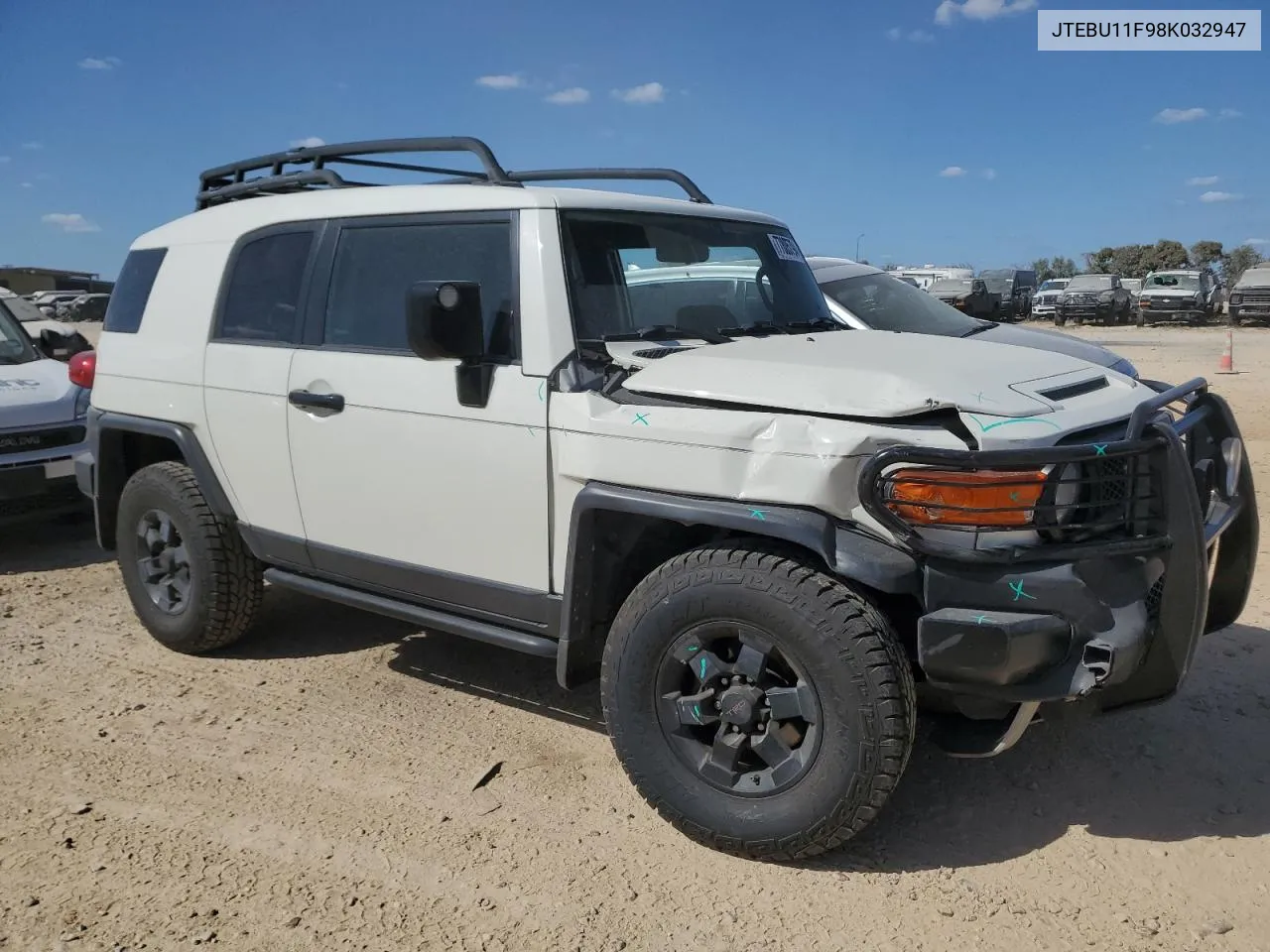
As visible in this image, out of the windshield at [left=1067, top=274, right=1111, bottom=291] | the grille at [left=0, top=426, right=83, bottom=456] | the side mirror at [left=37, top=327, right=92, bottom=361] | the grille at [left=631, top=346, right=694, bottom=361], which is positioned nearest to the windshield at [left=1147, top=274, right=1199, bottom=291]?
the windshield at [left=1067, top=274, right=1111, bottom=291]

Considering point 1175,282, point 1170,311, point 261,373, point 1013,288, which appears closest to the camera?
point 261,373

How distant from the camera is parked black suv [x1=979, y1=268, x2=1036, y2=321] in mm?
33938

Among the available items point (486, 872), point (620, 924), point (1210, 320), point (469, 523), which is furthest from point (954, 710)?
point (1210, 320)

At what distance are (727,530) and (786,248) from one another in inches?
69.0

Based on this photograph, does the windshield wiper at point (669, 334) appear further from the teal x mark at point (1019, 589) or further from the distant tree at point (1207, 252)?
the distant tree at point (1207, 252)

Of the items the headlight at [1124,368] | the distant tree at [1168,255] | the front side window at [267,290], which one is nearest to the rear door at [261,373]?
the front side window at [267,290]

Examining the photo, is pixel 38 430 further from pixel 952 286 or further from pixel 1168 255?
pixel 1168 255

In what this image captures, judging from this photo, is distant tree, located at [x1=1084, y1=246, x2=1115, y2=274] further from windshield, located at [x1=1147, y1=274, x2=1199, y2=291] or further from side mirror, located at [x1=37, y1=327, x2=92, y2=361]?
side mirror, located at [x1=37, y1=327, x2=92, y2=361]

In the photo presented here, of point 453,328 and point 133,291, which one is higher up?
point 133,291

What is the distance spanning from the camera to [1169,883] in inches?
114

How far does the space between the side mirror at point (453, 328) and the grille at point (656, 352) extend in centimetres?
49

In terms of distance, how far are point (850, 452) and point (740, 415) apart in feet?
1.11

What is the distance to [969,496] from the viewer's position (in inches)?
103

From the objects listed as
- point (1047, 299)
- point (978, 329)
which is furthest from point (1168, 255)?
point (978, 329)
